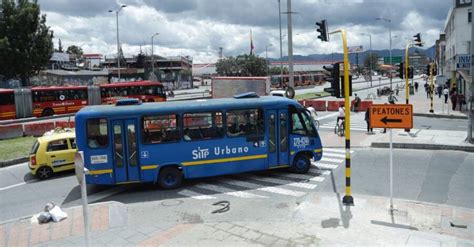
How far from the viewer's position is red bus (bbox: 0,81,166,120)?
119 ft

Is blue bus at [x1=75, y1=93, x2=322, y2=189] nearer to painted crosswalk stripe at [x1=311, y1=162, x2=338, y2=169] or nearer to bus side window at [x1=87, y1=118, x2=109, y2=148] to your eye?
bus side window at [x1=87, y1=118, x2=109, y2=148]

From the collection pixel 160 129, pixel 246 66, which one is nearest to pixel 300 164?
pixel 160 129

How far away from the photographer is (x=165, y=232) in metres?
8.93

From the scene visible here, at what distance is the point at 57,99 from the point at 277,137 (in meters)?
31.3

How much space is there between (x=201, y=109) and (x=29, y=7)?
39026 millimetres

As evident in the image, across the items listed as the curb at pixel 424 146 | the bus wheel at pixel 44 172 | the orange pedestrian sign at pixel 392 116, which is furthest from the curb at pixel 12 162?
the curb at pixel 424 146

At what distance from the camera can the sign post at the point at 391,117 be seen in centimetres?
988

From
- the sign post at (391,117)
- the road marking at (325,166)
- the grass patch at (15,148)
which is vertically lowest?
the road marking at (325,166)

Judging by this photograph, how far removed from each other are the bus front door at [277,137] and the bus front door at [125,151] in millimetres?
4231

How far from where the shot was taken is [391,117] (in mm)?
10070

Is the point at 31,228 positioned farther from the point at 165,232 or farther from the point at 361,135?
the point at 361,135

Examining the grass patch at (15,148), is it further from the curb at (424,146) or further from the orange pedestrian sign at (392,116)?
the curb at (424,146)

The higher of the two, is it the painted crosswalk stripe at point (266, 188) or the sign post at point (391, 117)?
the sign post at point (391, 117)

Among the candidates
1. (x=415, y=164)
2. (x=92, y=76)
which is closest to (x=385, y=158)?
(x=415, y=164)
